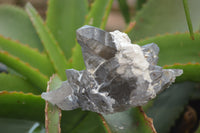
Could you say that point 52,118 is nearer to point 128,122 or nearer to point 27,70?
point 128,122

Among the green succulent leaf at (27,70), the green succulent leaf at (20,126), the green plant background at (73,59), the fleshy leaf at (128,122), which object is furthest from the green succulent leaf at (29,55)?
the fleshy leaf at (128,122)

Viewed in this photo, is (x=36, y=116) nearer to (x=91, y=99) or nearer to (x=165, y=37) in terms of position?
(x=91, y=99)

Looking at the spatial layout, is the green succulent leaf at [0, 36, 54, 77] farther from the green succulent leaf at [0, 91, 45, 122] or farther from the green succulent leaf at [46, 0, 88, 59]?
the green succulent leaf at [0, 91, 45, 122]

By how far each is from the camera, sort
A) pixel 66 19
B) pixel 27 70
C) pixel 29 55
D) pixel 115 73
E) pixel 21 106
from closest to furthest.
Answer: pixel 115 73
pixel 21 106
pixel 27 70
pixel 29 55
pixel 66 19

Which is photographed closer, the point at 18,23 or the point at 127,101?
the point at 127,101

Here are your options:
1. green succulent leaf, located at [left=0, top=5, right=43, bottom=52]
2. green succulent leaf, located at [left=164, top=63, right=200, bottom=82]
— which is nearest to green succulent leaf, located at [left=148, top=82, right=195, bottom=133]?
green succulent leaf, located at [left=164, top=63, right=200, bottom=82]

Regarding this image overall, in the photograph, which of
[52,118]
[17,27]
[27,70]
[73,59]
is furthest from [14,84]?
[17,27]

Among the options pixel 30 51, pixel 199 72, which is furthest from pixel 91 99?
pixel 30 51
